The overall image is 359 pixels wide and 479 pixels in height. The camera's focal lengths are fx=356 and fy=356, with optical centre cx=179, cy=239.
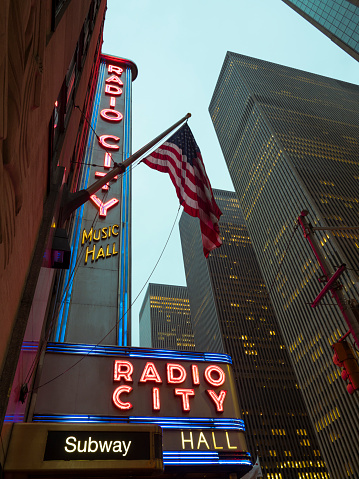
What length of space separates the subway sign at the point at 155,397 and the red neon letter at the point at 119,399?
0.03 metres

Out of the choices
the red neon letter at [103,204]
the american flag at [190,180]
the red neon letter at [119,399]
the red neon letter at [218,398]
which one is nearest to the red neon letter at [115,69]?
the red neon letter at [103,204]

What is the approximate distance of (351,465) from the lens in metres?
76.1

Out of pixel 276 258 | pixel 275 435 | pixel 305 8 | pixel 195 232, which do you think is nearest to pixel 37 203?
pixel 305 8

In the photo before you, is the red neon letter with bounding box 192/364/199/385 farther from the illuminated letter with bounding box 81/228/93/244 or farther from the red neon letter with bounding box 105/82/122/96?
the red neon letter with bounding box 105/82/122/96

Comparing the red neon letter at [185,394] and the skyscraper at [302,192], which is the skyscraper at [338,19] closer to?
the skyscraper at [302,192]

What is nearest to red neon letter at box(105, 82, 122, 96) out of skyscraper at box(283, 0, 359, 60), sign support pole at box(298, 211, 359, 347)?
sign support pole at box(298, 211, 359, 347)

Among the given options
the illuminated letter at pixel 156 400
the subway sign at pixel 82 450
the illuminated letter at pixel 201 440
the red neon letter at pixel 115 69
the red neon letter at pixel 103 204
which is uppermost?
the red neon letter at pixel 115 69

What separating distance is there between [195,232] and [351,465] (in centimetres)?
13428

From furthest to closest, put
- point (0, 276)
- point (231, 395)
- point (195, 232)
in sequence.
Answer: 1. point (195, 232)
2. point (231, 395)
3. point (0, 276)

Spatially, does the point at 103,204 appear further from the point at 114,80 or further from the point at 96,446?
the point at 114,80

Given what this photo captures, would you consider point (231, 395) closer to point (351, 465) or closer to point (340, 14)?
point (340, 14)

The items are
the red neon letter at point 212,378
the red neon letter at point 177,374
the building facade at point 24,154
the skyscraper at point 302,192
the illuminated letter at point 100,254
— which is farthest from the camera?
the skyscraper at point 302,192

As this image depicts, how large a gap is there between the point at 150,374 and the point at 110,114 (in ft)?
55.9

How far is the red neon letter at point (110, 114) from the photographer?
22.4 meters
